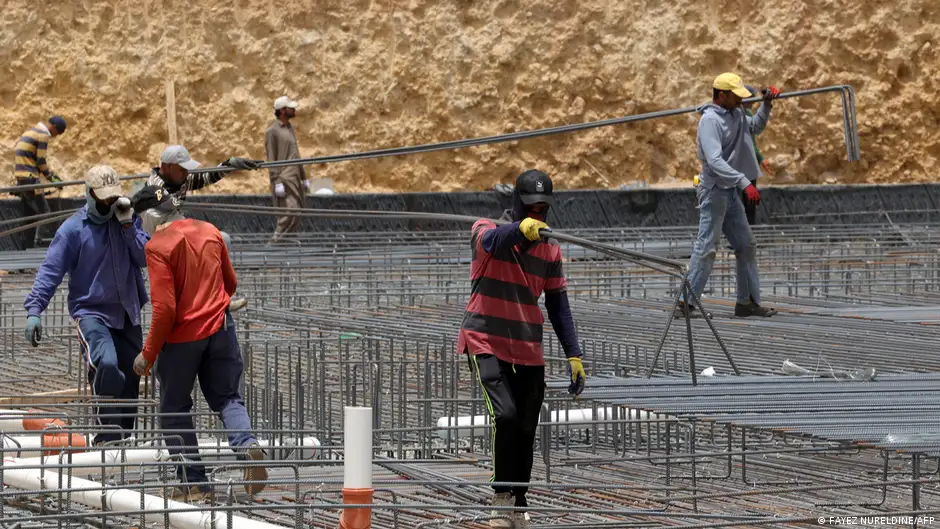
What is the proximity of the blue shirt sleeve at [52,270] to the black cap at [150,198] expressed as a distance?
45.0 inches

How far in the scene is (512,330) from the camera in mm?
5871

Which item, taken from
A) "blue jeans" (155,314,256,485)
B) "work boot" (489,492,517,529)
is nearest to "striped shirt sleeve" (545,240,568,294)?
"work boot" (489,492,517,529)

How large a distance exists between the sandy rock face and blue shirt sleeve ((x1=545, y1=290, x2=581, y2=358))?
15381mm

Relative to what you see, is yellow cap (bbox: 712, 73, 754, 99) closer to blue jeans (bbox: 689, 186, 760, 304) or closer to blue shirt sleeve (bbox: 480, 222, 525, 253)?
blue jeans (bbox: 689, 186, 760, 304)

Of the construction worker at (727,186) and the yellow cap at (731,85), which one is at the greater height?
the yellow cap at (731,85)

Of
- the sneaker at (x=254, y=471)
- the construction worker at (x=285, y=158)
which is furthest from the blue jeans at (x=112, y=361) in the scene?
the construction worker at (x=285, y=158)

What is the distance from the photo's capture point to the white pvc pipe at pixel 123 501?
5227 millimetres

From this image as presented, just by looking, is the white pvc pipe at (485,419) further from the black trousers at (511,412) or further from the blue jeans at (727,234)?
the blue jeans at (727,234)

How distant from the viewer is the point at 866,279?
1248 cm

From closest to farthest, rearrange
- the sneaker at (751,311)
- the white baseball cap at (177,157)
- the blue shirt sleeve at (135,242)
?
the white baseball cap at (177,157), the blue shirt sleeve at (135,242), the sneaker at (751,311)

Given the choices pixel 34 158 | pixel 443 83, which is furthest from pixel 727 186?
pixel 443 83

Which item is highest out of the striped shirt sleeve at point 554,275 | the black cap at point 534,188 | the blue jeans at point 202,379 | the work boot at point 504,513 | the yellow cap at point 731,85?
the yellow cap at point 731,85

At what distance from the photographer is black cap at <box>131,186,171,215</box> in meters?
6.45

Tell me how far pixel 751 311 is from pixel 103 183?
458 cm
